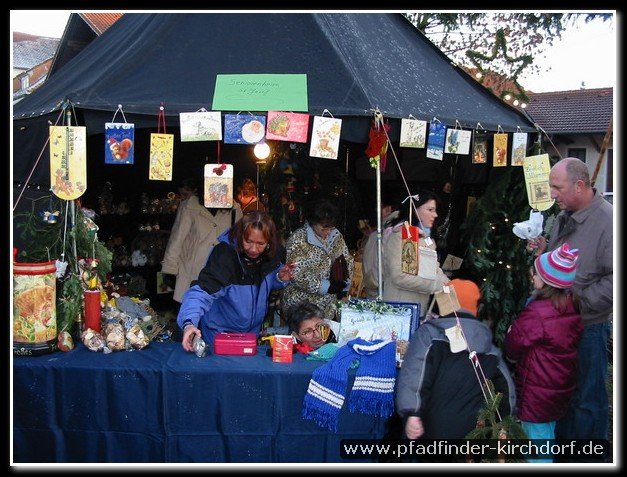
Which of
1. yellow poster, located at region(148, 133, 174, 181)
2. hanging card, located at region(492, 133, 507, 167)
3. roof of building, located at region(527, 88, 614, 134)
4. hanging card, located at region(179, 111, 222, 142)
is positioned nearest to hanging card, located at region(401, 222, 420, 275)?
hanging card, located at region(492, 133, 507, 167)

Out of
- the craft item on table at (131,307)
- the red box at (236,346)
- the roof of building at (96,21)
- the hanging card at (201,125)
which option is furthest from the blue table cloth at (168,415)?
the roof of building at (96,21)

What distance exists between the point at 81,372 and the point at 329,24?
10.00ft

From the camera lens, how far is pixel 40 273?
11.0 ft

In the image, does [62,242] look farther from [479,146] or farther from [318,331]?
[479,146]

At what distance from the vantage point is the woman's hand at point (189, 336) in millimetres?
3396

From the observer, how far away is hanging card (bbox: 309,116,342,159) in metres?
3.64

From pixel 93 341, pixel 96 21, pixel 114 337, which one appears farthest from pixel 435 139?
pixel 96 21

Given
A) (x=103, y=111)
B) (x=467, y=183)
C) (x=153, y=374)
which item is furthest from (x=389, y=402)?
(x=467, y=183)

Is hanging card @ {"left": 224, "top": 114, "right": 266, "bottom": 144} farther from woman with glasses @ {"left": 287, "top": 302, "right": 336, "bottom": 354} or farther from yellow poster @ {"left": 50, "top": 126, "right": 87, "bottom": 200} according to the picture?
woman with glasses @ {"left": 287, "top": 302, "right": 336, "bottom": 354}

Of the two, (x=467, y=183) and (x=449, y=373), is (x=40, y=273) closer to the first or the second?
(x=449, y=373)

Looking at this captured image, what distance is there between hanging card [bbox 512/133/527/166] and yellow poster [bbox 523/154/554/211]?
0.18ft

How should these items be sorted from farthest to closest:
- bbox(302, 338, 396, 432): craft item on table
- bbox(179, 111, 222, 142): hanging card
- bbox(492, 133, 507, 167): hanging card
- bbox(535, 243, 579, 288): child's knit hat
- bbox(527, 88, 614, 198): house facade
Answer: bbox(527, 88, 614, 198): house facade
bbox(492, 133, 507, 167): hanging card
bbox(179, 111, 222, 142): hanging card
bbox(302, 338, 396, 432): craft item on table
bbox(535, 243, 579, 288): child's knit hat

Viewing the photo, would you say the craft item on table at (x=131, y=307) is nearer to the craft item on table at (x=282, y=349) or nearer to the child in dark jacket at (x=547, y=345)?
the craft item on table at (x=282, y=349)

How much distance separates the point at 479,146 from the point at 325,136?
145cm
